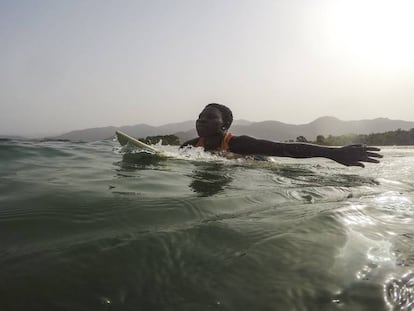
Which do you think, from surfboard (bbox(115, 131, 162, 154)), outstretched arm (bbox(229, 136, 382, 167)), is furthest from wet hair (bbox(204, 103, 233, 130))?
surfboard (bbox(115, 131, 162, 154))

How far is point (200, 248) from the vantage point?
1800 mm

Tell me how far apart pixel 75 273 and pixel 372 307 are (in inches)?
43.5

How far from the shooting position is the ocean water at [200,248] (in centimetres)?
135

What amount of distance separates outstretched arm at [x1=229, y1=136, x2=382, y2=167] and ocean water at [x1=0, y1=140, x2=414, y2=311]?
1.19 metres

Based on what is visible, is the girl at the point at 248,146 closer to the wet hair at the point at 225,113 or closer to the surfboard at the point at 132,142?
the wet hair at the point at 225,113

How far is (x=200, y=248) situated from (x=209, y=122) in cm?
467

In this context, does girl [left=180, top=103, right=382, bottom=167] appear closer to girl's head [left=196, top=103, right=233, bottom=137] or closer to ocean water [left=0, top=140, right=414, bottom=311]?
girl's head [left=196, top=103, right=233, bottom=137]

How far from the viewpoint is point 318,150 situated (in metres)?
4.88

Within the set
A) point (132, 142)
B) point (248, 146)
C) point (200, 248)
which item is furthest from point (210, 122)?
point (200, 248)

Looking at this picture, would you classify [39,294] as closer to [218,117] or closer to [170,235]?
[170,235]

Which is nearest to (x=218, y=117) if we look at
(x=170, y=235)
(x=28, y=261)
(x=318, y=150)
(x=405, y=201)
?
(x=318, y=150)

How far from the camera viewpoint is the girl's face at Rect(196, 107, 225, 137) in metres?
6.37

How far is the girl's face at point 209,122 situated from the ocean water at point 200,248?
2976mm

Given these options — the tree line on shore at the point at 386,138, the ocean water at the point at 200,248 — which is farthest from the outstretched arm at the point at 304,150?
the tree line on shore at the point at 386,138
